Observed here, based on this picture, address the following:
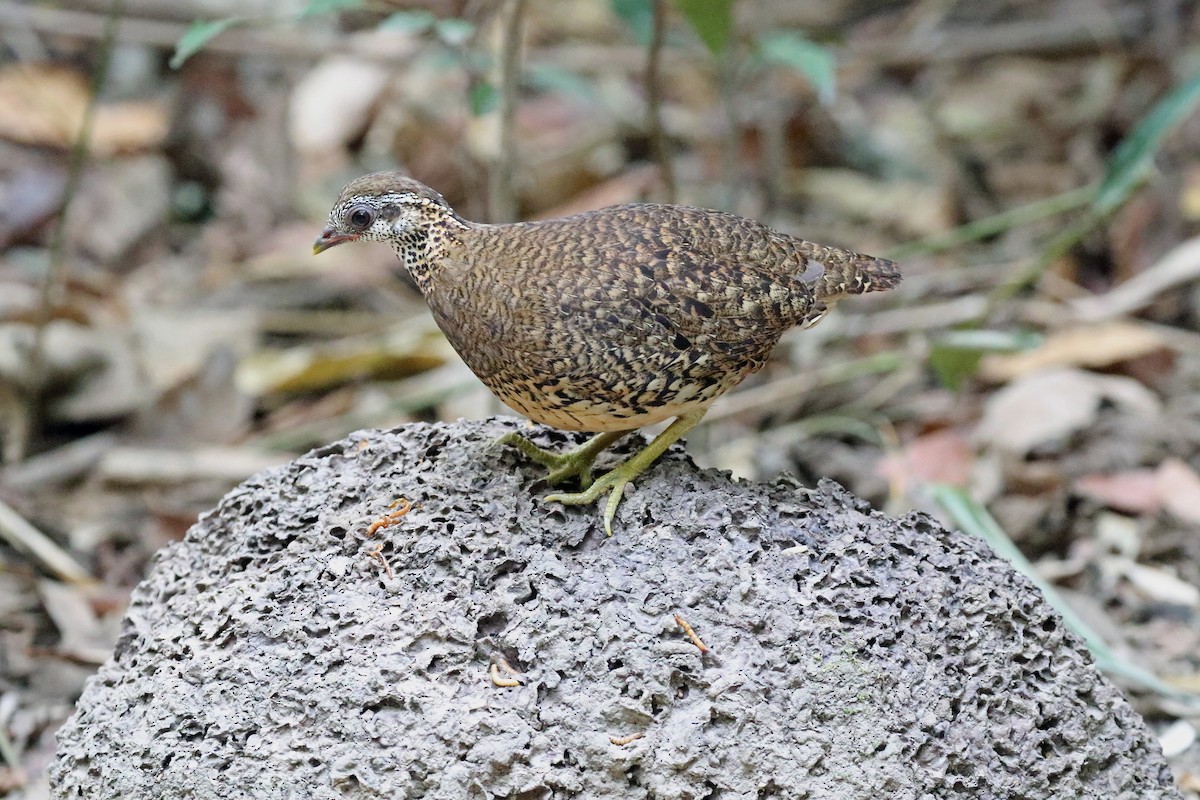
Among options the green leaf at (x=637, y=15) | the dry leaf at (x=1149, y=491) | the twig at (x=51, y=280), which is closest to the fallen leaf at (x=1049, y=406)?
the dry leaf at (x=1149, y=491)

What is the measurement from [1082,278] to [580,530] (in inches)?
225

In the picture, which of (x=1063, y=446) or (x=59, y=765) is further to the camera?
(x=1063, y=446)

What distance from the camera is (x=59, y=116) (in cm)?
853

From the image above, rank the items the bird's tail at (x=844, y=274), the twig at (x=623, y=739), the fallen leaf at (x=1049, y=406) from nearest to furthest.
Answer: the twig at (x=623, y=739), the bird's tail at (x=844, y=274), the fallen leaf at (x=1049, y=406)

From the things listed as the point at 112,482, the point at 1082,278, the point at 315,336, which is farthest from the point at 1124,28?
the point at 112,482

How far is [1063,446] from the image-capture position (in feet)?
20.4

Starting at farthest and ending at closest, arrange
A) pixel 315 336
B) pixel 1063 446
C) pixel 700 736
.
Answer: pixel 315 336
pixel 1063 446
pixel 700 736

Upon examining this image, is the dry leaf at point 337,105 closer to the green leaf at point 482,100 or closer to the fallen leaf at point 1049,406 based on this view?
the green leaf at point 482,100

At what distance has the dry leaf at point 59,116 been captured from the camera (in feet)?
28.0

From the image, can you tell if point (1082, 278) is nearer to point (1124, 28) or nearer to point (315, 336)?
point (1124, 28)

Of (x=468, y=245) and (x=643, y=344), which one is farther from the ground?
(x=468, y=245)

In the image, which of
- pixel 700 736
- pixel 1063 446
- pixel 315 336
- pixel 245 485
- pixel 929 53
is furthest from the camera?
pixel 929 53

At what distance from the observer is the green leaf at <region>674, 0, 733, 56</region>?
5.25 metres

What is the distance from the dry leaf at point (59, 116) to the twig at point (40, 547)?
3.44 metres
